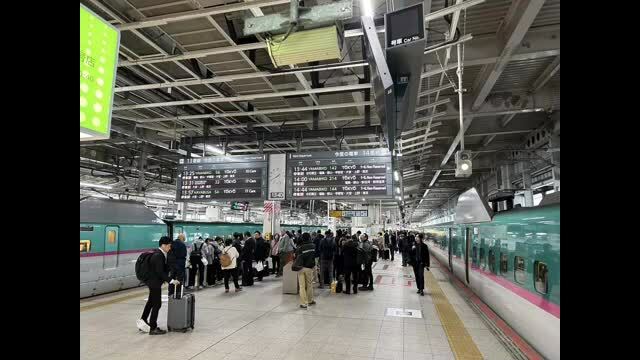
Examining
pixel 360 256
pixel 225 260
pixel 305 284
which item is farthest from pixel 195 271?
pixel 360 256

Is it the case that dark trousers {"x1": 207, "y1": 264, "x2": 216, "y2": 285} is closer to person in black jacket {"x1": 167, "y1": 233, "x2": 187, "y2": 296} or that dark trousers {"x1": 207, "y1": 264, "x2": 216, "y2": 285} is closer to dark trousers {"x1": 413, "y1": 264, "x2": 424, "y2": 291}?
person in black jacket {"x1": 167, "y1": 233, "x2": 187, "y2": 296}

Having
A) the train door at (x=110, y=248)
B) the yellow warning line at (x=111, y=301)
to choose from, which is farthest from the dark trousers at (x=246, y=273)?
the train door at (x=110, y=248)

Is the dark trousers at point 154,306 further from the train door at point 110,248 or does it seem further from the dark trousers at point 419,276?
the dark trousers at point 419,276

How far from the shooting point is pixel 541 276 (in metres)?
4.90

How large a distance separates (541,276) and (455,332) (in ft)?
6.97

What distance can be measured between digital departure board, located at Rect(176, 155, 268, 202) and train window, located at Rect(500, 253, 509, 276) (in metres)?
5.62

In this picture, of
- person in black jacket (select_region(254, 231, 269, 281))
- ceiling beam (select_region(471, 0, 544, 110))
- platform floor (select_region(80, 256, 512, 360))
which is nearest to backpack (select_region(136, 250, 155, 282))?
platform floor (select_region(80, 256, 512, 360))

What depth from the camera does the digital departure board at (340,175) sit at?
8797 mm

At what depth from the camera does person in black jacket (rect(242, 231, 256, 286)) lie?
11320 millimetres

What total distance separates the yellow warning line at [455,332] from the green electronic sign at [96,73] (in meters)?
5.21

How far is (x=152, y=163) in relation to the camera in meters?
17.1

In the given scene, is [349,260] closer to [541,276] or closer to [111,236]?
[541,276]
